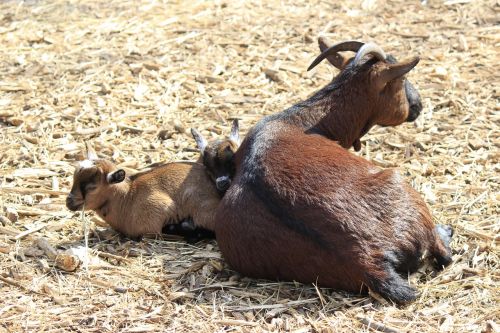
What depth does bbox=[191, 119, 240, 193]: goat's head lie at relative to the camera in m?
7.72

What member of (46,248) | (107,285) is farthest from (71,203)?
(107,285)

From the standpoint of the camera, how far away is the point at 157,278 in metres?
7.02

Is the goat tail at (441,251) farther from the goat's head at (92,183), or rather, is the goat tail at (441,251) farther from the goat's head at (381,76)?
the goat's head at (92,183)

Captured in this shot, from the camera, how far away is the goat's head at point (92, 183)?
7793 millimetres

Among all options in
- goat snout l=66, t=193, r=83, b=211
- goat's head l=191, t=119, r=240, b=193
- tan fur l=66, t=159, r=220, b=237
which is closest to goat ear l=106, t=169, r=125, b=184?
tan fur l=66, t=159, r=220, b=237

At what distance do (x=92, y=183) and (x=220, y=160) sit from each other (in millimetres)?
1177

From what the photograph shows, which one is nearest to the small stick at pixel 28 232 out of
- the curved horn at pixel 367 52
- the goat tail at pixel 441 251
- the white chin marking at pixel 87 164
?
the white chin marking at pixel 87 164

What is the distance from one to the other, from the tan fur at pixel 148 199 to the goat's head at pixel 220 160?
13cm

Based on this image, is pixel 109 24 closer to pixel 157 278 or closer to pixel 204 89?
pixel 204 89

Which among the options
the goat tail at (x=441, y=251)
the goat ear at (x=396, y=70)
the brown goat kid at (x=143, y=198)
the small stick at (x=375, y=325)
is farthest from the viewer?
the brown goat kid at (x=143, y=198)

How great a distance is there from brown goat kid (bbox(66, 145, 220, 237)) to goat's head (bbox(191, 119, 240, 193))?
13 cm

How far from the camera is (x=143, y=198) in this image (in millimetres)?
7914

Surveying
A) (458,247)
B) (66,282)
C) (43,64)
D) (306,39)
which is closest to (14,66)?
(43,64)

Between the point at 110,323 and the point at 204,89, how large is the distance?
4777 millimetres
